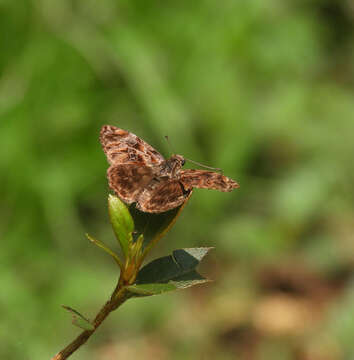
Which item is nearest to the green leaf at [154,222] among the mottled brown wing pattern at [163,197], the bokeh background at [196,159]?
the mottled brown wing pattern at [163,197]

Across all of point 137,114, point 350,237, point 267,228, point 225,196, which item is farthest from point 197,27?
point 350,237

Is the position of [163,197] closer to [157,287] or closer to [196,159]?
[157,287]

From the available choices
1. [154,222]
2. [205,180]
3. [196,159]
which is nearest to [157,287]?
[154,222]

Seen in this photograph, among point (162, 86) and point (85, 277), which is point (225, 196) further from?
point (85, 277)

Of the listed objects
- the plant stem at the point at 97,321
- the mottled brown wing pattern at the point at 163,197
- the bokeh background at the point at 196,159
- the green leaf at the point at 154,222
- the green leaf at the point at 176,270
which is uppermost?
the mottled brown wing pattern at the point at 163,197

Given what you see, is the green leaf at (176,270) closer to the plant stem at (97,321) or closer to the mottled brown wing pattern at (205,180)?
the plant stem at (97,321)

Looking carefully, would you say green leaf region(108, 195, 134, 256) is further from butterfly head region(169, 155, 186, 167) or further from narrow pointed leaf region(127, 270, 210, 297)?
butterfly head region(169, 155, 186, 167)
